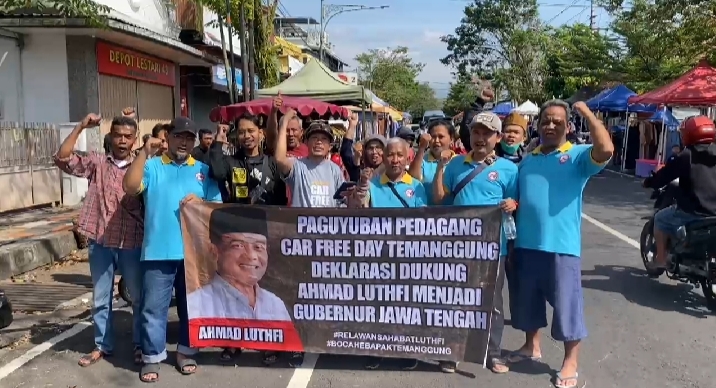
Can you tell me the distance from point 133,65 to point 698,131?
41.9 ft

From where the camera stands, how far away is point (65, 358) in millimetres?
5566

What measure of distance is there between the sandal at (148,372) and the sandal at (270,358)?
30.4 inches

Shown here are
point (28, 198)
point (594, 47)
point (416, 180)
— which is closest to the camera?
point (416, 180)

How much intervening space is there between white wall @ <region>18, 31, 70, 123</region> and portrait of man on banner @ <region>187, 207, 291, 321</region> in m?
10.1

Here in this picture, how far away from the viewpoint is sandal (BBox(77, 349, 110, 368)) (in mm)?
5355

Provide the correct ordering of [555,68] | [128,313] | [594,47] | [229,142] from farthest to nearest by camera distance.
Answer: [555,68] → [594,47] → [229,142] → [128,313]

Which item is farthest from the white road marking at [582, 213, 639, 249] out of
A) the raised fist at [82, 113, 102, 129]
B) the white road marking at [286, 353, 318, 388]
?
the raised fist at [82, 113, 102, 129]

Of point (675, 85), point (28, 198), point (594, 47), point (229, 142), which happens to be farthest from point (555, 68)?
point (229, 142)

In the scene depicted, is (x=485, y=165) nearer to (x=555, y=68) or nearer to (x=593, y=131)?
(x=593, y=131)

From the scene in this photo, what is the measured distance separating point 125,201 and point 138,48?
11781 millimetres

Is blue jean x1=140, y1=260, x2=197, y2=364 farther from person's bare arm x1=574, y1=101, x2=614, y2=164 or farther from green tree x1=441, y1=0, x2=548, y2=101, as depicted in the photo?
green tree x1=441, y1=0, x2=548, y2=101

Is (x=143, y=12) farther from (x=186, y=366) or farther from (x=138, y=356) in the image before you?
(x=186, y=366)

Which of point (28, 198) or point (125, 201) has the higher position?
point (125, 201)

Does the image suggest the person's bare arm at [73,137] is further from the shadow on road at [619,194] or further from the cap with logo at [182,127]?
the shadow on road at [619,194]
